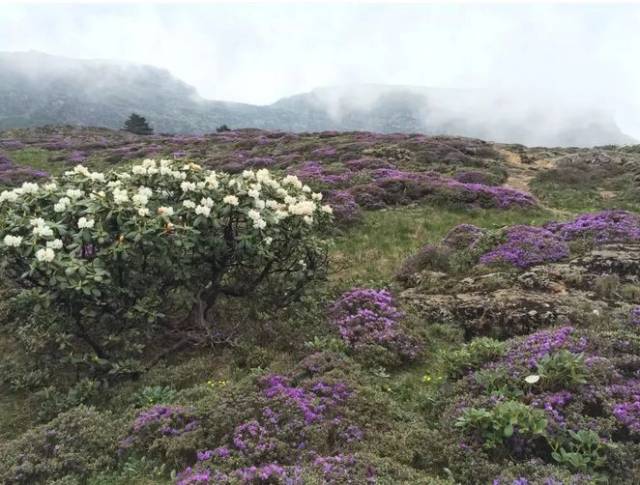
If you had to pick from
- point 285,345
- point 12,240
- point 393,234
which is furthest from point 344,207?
point 12,240

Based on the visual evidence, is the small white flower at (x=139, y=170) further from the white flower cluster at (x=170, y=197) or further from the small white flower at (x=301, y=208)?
the small white flower at (x=301, y=208)

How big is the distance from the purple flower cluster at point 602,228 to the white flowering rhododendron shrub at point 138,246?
7.77 m

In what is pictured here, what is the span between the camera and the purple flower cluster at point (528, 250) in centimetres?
1183

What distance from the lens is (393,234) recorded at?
54.9 ft

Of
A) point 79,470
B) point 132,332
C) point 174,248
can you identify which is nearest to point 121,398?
point 132,332

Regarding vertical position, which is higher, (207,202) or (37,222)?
(207,202)

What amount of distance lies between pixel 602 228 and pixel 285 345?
9.86 meters

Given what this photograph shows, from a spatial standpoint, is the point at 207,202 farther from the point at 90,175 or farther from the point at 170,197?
the point at 90,175

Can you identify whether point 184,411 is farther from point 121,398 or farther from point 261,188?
point 261,188

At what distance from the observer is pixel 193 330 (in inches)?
390

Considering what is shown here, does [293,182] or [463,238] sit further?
[463,238]

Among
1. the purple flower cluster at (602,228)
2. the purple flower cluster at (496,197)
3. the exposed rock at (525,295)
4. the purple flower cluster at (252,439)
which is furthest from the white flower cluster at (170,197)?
the purple flower cluster at (496,197)

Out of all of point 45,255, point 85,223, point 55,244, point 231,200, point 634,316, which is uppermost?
point 231,200

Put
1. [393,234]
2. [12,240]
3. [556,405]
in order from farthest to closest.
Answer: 1. [393,234]
2. [12,240]
3. [556,405]
